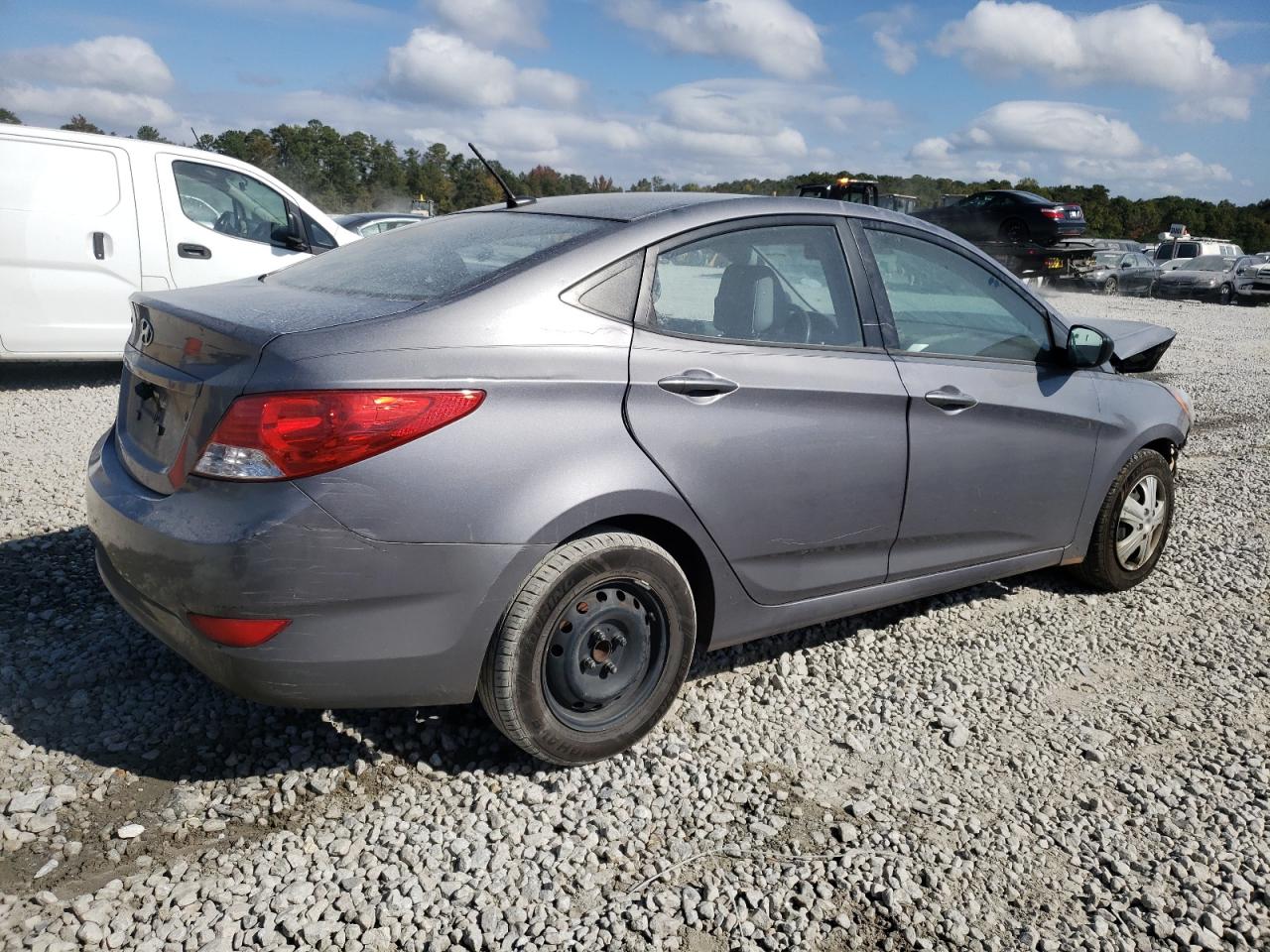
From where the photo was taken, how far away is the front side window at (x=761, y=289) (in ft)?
10.0

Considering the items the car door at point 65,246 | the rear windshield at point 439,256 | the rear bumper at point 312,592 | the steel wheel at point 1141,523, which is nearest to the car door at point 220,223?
the car door at point 65,246

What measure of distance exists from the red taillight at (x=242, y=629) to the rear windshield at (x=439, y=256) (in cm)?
95

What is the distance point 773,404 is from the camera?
10.1ft

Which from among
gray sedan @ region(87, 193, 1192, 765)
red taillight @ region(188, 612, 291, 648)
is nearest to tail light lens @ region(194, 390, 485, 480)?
gray sedan @ region(87, 193, 1192, 765)

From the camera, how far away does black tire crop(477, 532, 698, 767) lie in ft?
8.77

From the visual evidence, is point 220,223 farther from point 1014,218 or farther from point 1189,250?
point 1189,250

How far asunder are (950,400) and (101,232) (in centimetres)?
698

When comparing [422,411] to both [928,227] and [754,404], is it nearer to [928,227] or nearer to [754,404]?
[754,404]

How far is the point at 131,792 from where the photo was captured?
274 centimetres

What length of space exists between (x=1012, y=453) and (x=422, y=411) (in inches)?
A: 92.1

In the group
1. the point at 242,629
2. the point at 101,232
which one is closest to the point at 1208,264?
the point at 101,232

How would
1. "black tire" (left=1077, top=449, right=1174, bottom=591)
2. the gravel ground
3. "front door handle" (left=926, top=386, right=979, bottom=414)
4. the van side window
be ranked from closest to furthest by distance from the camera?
the gravel ground → "front door handle" (left=926, top=386, right=979, bottom=414) → "black tire" (left=1077, top=449, right=1174, bottom=591) → the van side window

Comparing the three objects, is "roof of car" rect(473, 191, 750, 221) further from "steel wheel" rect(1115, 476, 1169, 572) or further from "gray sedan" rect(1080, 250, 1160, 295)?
"gray sedan" rect(1080, 250, 1160, 295)

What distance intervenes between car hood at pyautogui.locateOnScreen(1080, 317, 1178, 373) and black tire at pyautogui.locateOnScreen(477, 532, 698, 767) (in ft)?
9.28
